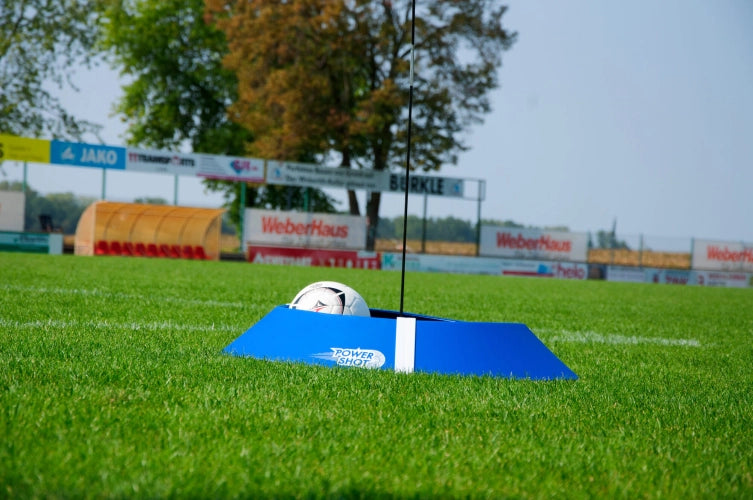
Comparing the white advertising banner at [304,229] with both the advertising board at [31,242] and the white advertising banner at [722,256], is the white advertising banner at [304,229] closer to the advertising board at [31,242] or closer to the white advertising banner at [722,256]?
the advertising board at [31,242]

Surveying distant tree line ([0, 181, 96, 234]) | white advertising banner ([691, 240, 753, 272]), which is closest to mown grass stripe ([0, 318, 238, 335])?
distant tree line ([0, 181, 96, 234])

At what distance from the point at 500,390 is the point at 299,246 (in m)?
28.1

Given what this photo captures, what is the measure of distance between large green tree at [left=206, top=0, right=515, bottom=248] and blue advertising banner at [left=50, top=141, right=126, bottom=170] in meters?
8.35

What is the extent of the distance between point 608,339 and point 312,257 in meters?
23.7

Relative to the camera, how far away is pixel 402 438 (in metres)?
3.47

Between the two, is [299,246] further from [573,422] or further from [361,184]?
[573,422]

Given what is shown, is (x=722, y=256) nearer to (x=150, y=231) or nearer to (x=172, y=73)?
(x=150, y=231)

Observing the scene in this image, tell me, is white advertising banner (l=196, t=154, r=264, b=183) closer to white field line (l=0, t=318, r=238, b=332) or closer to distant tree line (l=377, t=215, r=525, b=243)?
distant tree line (l=377, t=215, r=525, b=243)

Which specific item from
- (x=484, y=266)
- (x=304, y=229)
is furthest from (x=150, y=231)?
(x=484, y=266)

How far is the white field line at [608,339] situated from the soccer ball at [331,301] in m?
3.06

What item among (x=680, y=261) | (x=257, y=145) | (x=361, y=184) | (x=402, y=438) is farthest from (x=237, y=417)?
(x=680, y=261)

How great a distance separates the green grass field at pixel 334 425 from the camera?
2793 mm

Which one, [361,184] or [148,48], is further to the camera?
[148,48]

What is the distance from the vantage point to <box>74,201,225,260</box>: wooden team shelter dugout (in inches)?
1196
